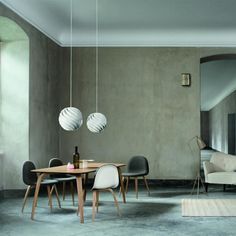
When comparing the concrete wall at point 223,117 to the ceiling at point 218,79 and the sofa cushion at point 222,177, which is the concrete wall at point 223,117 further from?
the sofa cushion at point 222,177

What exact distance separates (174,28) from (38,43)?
2.96 metres

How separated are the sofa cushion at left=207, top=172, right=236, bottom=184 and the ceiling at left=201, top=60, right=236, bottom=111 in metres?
4.79

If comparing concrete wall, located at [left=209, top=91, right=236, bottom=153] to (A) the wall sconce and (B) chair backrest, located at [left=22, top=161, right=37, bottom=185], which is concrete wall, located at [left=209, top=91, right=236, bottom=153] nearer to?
(A) the wall sconce

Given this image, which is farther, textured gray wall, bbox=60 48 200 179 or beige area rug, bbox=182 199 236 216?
textured gray wall, bbox=60 48 200 179

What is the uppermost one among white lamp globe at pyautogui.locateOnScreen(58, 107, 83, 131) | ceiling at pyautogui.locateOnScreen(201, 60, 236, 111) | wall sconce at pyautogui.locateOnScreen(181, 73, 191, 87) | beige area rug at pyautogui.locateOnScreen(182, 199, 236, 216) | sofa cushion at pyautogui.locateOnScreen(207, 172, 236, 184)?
ceiling at pyautogui.locateOnScreen(201, 60, 236, 111)

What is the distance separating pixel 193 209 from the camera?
6590 mm

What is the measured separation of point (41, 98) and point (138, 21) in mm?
2526

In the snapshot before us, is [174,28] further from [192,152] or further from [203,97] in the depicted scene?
[203,97]

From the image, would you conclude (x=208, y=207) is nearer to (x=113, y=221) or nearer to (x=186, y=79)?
(x=113, y=221)

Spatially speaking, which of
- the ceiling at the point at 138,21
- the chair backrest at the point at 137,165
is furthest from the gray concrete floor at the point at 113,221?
the ceiling at the point at 138,21

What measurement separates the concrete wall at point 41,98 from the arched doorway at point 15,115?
42 mm

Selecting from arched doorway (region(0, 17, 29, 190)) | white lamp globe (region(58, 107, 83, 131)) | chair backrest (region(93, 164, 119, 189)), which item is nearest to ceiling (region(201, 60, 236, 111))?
arched doorway (region(0, 17, 29, 190))

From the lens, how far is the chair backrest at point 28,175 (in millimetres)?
6316

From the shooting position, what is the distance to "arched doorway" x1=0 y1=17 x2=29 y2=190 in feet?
25.8
